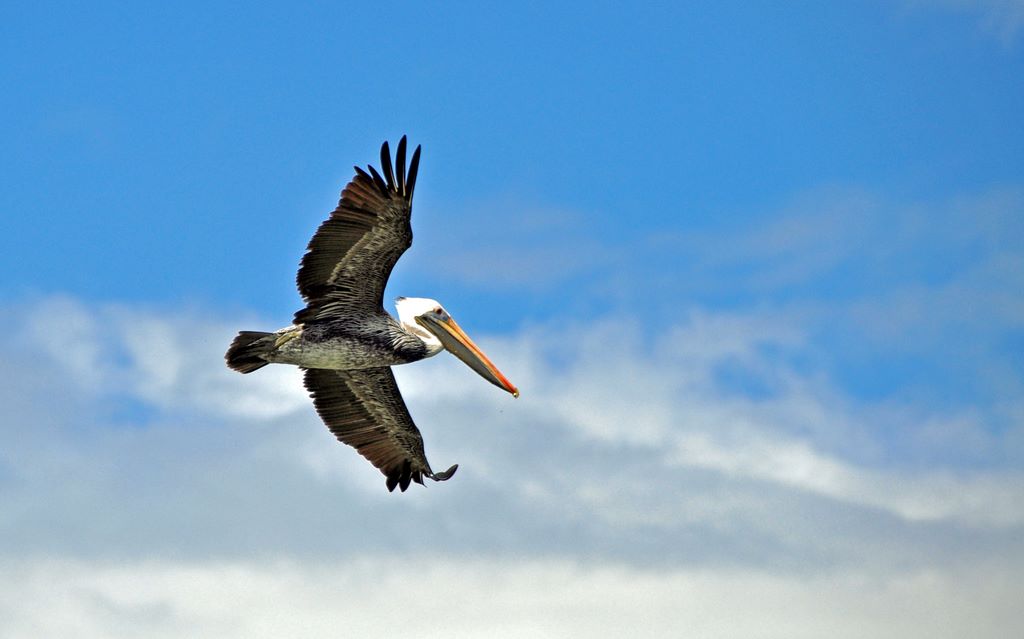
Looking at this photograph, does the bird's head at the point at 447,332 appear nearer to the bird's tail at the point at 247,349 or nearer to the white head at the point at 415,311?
the white head at the point at 415,311

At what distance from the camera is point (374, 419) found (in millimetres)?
19250

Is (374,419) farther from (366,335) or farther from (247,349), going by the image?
(247,349)

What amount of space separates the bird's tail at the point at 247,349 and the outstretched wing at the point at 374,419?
171 centimetres

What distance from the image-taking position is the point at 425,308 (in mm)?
19172

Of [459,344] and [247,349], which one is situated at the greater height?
[459,344]

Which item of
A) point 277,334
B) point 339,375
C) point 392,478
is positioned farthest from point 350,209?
point 392,478

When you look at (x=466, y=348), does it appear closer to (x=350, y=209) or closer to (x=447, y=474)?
(x=447, y=474)

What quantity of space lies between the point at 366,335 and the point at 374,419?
196 centimetres

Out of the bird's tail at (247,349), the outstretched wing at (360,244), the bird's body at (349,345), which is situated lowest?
the bird's tail at (247,349)

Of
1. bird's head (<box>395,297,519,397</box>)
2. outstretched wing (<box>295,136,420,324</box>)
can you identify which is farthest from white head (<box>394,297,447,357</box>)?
outstretched wing (<box>295,136,420,324</box>)

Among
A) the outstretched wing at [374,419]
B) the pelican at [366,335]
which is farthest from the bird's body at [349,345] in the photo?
the outstretched wing at [374,419]

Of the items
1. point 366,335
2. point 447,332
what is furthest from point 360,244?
point 447,332

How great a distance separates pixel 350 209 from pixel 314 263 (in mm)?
817

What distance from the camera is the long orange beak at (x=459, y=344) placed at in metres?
19.3
